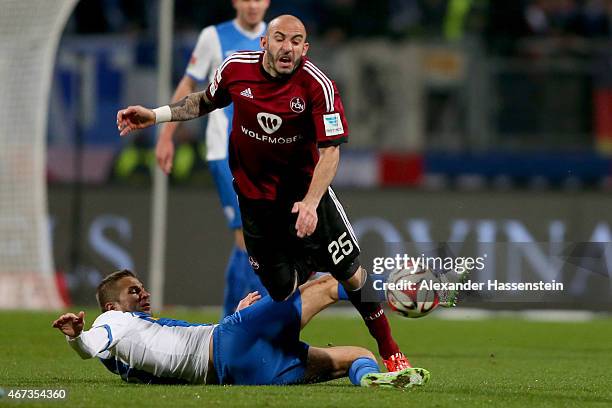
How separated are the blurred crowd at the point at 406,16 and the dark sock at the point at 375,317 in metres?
10.8

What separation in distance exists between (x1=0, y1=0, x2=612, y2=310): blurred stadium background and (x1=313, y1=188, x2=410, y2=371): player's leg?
24.4 ft

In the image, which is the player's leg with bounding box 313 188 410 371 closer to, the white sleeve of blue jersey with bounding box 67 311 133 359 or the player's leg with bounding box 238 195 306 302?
the player's leg with bounding box 238 195 306 302

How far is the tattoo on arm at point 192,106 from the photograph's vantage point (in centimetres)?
712

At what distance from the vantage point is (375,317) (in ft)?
22.8

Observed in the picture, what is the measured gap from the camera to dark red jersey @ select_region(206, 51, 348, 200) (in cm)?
669

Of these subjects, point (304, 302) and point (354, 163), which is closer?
point (304, 302)

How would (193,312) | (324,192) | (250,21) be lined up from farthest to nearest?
(193,312) → (250,21) → (324,192)

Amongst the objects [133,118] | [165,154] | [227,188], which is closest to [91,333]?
[133,118]

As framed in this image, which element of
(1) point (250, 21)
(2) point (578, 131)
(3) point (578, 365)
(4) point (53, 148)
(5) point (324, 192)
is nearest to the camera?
(5) point (324, 192)

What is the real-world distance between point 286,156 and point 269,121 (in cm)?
26

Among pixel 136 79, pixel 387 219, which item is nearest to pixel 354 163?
pixel 387 219

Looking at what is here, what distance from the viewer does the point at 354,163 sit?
16.0 meters

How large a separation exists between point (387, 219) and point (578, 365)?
636 cm

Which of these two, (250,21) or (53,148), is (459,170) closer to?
(53,148)
